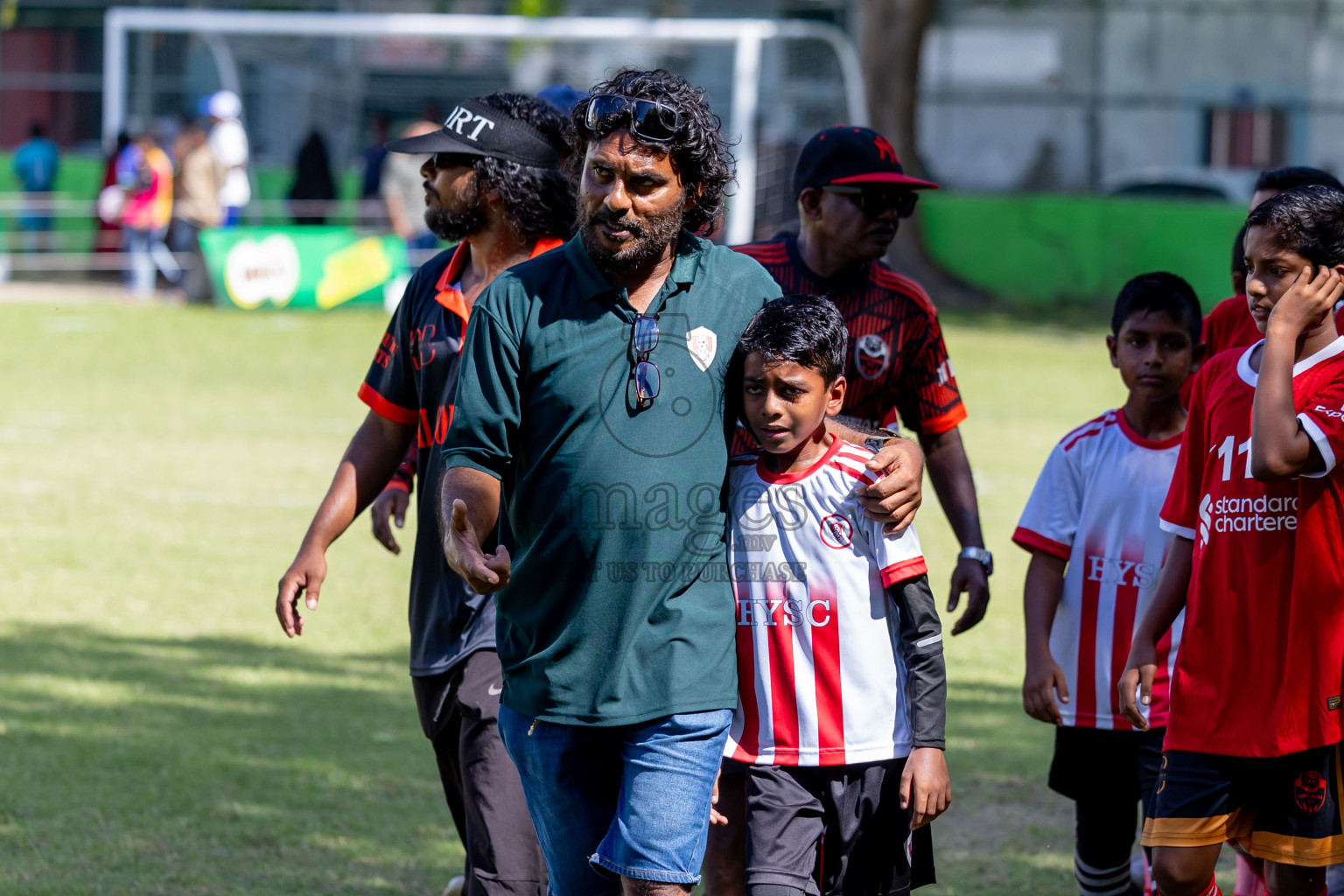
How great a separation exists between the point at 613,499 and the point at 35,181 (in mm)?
23054

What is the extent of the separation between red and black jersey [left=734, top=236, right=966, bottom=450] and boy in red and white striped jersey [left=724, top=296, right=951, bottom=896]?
3.53ft

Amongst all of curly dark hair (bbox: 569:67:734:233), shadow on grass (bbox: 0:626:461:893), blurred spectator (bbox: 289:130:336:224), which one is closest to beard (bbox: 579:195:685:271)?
curly dark hair (bbox: 569:67:734:233)

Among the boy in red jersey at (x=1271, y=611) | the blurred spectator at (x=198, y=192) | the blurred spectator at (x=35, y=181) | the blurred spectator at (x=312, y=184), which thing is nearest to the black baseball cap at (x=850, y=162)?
the boy in red jersey at (x=1271, y=611)

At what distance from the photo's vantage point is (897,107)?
77.6ft

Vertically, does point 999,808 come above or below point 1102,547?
Answer: below

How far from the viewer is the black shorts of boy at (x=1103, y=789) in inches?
179

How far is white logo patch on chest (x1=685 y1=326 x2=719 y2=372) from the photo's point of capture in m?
3.36

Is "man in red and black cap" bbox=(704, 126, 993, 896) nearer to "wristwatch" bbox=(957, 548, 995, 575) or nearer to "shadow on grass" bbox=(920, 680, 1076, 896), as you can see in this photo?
"wristwatch" bbox=(957, 548, 995, 575)

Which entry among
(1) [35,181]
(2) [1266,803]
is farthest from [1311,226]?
(1) [35,181]

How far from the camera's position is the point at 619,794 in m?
3.39

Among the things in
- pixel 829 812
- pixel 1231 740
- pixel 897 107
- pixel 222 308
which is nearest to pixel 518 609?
pixel 829 812

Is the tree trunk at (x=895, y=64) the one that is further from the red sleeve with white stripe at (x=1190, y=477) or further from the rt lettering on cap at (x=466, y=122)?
the red sleeve with white stripe at (x=1190, y=477)

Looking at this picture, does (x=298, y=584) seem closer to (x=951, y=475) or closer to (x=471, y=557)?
(x=471, y=557)

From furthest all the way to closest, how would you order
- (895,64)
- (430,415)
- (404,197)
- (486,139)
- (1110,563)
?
(895,64), (404,197), (1110,563), (486,139), (430,415)
